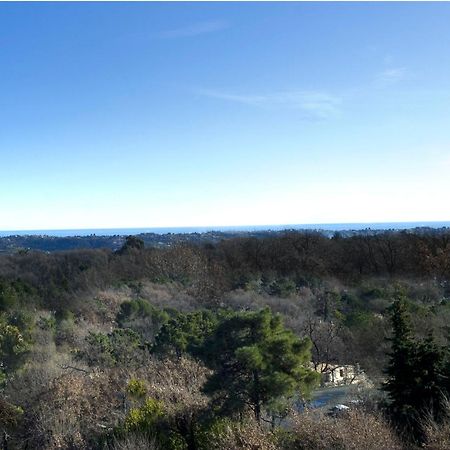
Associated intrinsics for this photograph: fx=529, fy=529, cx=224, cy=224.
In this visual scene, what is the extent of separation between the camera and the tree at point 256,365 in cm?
1220

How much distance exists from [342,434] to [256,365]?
236cm

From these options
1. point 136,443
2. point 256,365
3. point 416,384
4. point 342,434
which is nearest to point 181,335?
point 136,443

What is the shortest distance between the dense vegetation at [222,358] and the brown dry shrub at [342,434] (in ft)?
0.11

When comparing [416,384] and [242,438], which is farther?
Answer: [416,384]

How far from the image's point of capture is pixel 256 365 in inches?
478

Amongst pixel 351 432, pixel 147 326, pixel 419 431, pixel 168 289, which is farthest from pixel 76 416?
pixel 168 289

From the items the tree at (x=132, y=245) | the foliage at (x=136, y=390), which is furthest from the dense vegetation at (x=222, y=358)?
the tree at (x=132, y=245)

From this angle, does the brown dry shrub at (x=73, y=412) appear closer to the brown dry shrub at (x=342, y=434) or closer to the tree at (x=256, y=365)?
the tree at (x=256, y=365)

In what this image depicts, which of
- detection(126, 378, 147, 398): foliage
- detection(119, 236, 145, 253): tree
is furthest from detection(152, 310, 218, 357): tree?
detection(119, 236, 145, 253): tree

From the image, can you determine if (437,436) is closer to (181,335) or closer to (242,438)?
(242,438)

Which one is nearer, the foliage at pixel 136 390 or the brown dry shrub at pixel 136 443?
the brown dry shrub at pixel 136 443

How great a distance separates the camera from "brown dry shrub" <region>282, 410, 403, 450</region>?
1076cm

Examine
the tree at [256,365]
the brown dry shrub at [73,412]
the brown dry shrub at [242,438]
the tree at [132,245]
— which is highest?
the tree at [132,245]

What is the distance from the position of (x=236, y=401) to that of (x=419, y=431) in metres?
4.36
